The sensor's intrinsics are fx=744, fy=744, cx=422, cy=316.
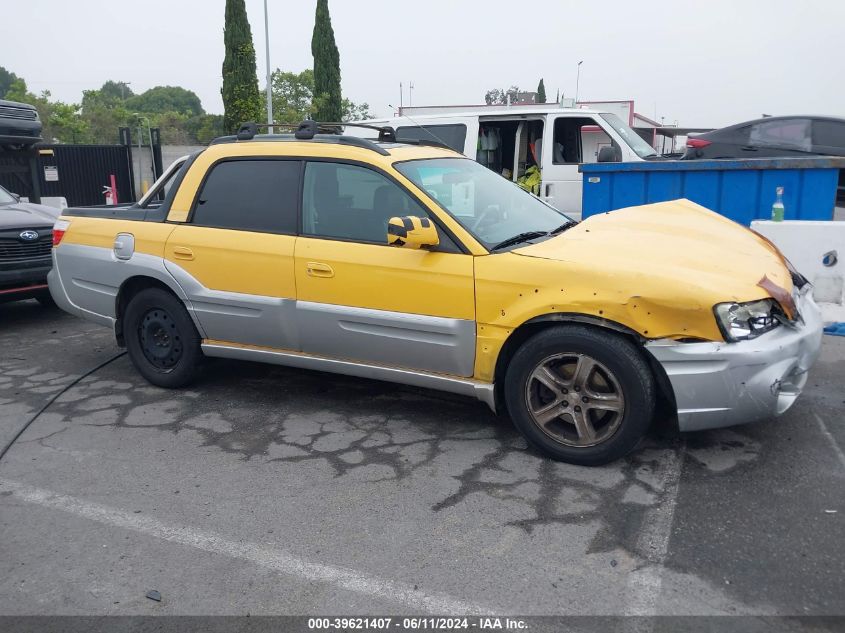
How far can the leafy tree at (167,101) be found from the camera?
277ft

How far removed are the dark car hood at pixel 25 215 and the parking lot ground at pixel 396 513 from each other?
2941 millimetres

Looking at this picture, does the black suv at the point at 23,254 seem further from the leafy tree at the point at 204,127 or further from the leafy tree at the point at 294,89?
the leafy tree at the point at 204,127

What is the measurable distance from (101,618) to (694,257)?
3268 mm

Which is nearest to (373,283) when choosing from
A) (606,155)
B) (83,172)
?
(606,155)

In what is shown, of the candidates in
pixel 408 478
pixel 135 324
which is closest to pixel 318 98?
pixel 135 324

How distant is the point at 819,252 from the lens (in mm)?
5922

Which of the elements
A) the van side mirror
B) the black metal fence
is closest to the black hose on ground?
the van side mirror

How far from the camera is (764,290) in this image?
3756 millimetres

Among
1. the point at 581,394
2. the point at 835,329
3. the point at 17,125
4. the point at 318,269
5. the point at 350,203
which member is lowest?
the point at 835,329

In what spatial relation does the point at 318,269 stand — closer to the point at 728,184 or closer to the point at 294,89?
the point at 728,184

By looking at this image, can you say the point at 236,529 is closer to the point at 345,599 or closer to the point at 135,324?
the point at 345,599

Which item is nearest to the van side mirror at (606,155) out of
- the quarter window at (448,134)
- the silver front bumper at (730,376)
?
the quarter window at (448,134)

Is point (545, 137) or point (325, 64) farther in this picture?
Result: point (325, 64)

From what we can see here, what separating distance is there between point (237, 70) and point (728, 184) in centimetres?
1990
